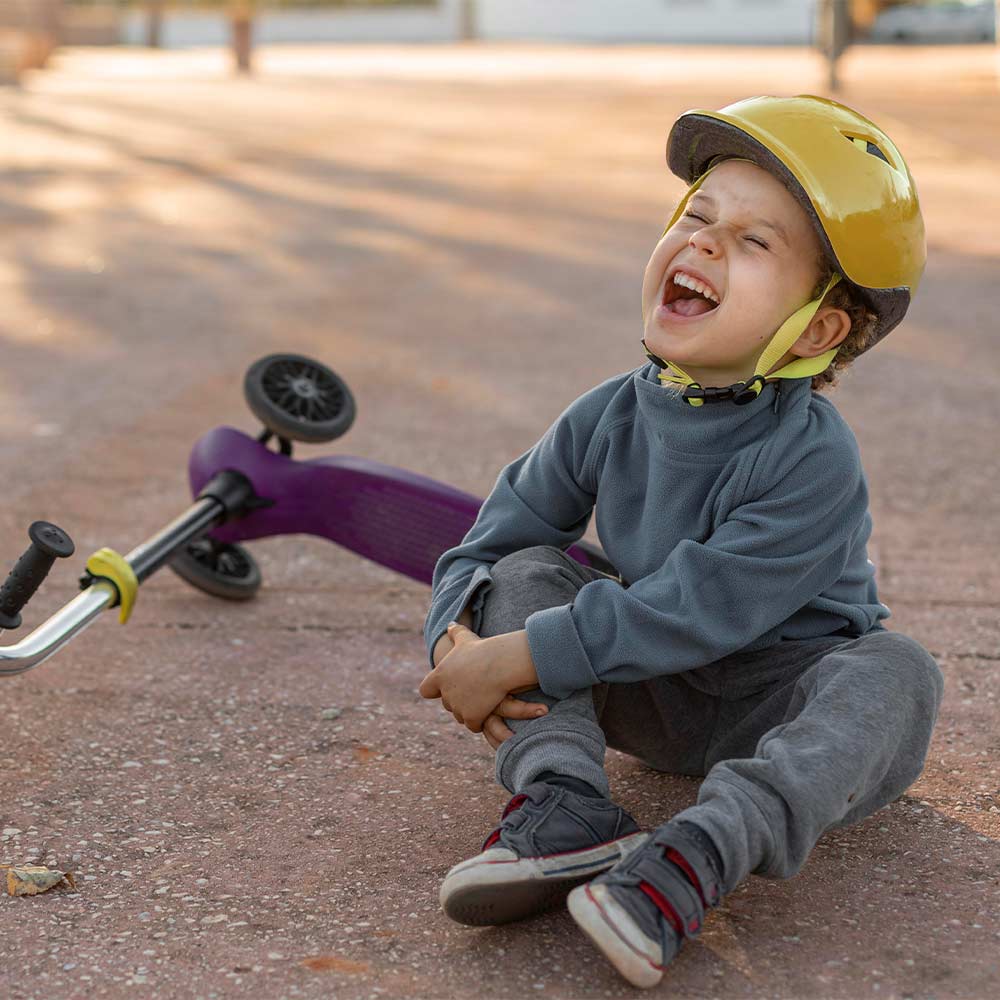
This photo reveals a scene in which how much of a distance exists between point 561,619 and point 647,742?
0.33 m

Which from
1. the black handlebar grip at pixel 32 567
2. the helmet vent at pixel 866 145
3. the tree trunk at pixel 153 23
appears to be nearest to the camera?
the helmet vent at pixel 866 145

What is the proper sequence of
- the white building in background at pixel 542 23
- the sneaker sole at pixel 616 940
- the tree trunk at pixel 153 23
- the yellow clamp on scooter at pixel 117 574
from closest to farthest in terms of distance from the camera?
the sneaker sole at pixel 616 940 → the yellow clamp on scooter at pixel 117 574 → the tree trunk at pixel 153 23 → the white building in background at pixel 542 23

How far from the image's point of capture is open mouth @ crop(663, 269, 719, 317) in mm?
2092

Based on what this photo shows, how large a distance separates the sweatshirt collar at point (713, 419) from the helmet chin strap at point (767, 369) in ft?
0.04

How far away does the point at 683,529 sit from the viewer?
6.82ft

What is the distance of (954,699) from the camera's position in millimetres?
2650

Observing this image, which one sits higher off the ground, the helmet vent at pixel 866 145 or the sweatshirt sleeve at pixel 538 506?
the helmet vent at pixel 866 145

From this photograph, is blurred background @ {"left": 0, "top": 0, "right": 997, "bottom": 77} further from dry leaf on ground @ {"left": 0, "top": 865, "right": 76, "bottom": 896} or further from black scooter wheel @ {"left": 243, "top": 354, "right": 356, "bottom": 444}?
dry leaf on ground @ {"left": 0, "top": 865, "right": 76, "bottom": 896}

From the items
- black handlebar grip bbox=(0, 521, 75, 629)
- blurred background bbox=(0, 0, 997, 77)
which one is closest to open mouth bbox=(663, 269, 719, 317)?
black handlebar grip bbox=(0, 521, 75, 629)

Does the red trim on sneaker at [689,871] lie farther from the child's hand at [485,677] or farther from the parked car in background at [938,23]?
the parked car in background at [938,23]

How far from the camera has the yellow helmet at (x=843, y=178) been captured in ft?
6.66

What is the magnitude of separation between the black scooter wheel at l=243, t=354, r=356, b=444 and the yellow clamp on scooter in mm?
476

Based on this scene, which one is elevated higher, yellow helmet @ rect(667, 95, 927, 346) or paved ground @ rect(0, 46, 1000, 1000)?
yellow helmet @ rect(667, 95, 927, 346)

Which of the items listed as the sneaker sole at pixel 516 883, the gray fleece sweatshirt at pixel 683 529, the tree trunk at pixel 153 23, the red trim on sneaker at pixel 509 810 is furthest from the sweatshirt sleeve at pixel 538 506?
the tree trunk at pixel 153 23
